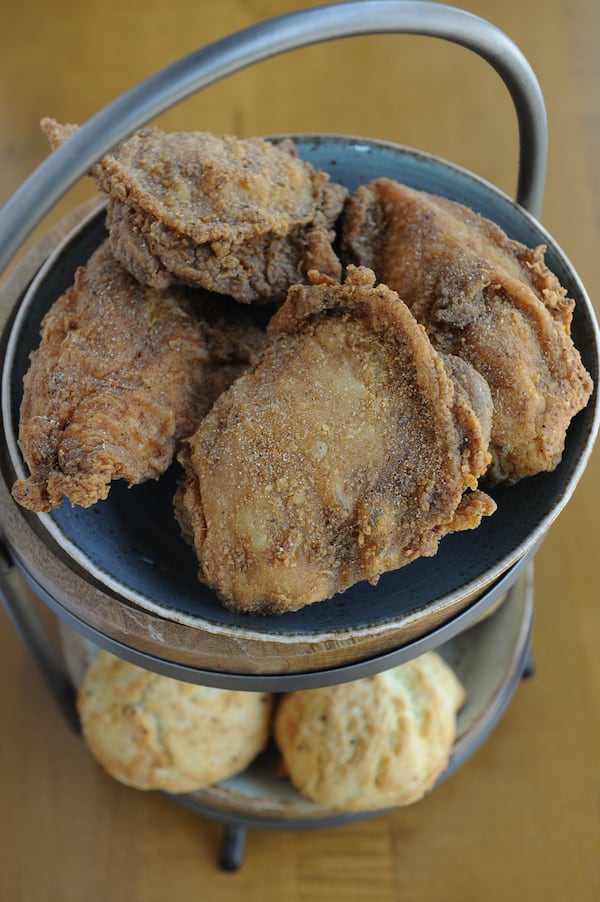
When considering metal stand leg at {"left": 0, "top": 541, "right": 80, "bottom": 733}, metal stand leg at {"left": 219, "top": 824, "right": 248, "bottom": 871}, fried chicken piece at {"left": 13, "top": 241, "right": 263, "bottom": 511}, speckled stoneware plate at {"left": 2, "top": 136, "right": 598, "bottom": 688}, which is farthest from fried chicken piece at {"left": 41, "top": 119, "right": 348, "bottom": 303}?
metal stand leg at {"left": 219, "top": 824, "right": 248, "bottom": 871}

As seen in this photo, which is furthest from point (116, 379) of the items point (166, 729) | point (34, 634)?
point (166, 729)

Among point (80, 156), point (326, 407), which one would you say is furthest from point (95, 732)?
point (80, 156)

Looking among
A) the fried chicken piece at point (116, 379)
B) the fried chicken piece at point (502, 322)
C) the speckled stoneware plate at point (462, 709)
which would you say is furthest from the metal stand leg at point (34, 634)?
the fried chicken piece at point (502, 322)

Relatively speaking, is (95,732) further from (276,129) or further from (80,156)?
(276,129)

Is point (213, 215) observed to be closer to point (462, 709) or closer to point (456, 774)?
point (462, 709)

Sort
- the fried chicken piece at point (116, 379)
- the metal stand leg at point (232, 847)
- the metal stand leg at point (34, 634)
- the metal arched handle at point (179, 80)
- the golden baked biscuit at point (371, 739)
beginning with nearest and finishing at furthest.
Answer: the metal arched handle at point (179, 80) < the fried chicken piece at point (116, 379) < the metal stand leg at point (34, 634) < the golden baked biscuit at point (371, 739) < the metal stand leg at point (232, 847)

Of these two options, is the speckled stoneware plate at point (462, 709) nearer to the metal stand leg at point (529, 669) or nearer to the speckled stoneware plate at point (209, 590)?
the metal stand leg at point (529, 669)
